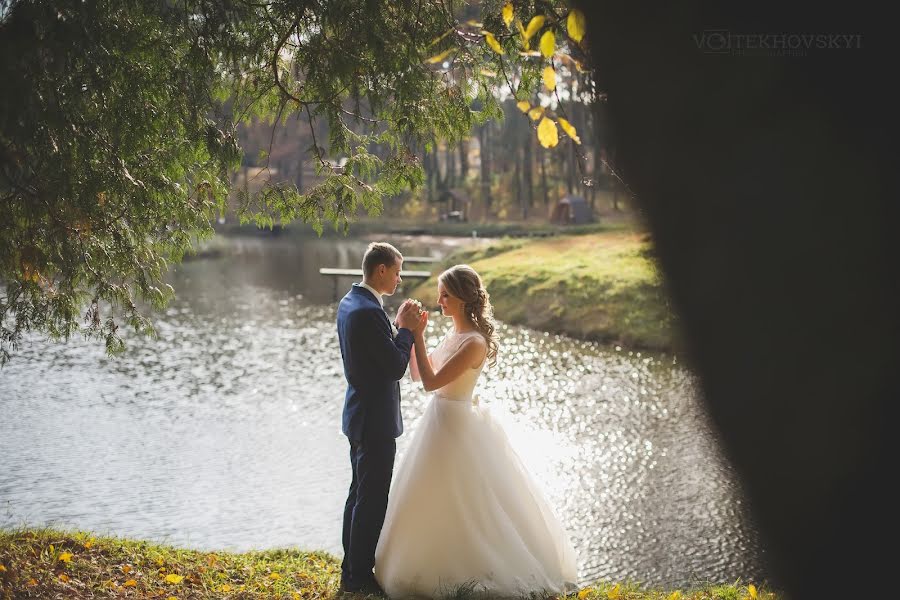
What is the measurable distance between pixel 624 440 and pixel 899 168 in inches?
371

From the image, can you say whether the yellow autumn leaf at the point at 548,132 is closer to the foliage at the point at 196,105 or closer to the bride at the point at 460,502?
the foliage at the point at 196,105

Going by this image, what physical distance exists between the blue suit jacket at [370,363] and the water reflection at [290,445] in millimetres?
941

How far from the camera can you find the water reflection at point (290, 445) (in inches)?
339

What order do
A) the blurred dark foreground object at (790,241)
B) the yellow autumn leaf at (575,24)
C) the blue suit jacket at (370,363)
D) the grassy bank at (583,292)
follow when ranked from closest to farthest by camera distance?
the blurred dark foreground object at (790,241) → the yellow autumn leaf at (575,24) → the blue suit jacket at (370,363) → the grassy bank at (583,292)

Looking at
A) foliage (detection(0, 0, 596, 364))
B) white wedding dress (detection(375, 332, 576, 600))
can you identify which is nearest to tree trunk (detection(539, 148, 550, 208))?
foliage (detection(0, 0, 596, 364))

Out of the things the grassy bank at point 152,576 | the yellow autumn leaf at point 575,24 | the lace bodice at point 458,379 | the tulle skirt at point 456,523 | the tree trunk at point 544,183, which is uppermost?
the tree trunk at point 544,183

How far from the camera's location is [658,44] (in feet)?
11.1

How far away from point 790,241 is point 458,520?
3091 mm

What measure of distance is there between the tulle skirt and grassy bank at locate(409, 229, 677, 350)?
1242 centimetres

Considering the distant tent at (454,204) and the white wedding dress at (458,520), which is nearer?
the white wedding dress at (458,520)

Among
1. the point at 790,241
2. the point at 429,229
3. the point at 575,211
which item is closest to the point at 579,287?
the point at 790,241

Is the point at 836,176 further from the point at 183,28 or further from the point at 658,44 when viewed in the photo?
the point at 183,28

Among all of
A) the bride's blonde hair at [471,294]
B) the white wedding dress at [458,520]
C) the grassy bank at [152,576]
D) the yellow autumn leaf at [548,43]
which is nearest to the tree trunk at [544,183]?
the grassy bank at [152,576]

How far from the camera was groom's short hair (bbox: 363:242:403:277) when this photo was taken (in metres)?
5.25
